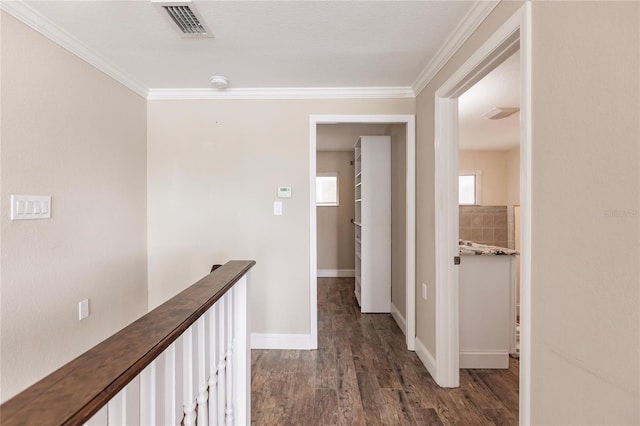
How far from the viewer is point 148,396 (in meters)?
0.77

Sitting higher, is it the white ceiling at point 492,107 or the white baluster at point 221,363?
the white ceiling at point 492,107

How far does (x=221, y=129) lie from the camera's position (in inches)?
110

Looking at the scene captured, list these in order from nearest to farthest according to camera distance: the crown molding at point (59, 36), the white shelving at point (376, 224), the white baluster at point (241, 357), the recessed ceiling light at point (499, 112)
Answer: the white baluster at point (241, 357) < the crown molding at point (59, 36) < the recessed ceiling light at point (499, 112) < the white shelving at point (376, 224)

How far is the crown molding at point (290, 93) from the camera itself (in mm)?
2713

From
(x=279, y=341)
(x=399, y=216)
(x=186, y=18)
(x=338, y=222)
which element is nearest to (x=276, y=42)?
(x=186, y=18)

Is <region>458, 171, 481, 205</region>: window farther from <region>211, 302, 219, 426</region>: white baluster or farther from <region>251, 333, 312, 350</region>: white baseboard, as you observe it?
<region>211, 302, 219, 426</region>: white baluster

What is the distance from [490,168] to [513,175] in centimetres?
40

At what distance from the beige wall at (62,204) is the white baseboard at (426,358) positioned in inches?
99.3

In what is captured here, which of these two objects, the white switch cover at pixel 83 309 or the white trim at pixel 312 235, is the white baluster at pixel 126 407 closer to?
the white switch cover at pixel 83 309

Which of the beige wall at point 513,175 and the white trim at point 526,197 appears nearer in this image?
the white trim at point 526,197

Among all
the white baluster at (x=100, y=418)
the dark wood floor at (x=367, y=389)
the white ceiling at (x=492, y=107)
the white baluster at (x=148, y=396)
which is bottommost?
the dark wood floor at (x=367, y=389)

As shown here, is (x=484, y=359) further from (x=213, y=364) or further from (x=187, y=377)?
(x=187, y=377)

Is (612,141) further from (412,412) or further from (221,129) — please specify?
(221,129)

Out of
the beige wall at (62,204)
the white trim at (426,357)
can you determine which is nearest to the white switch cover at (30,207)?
the beige wall at (62,204)
